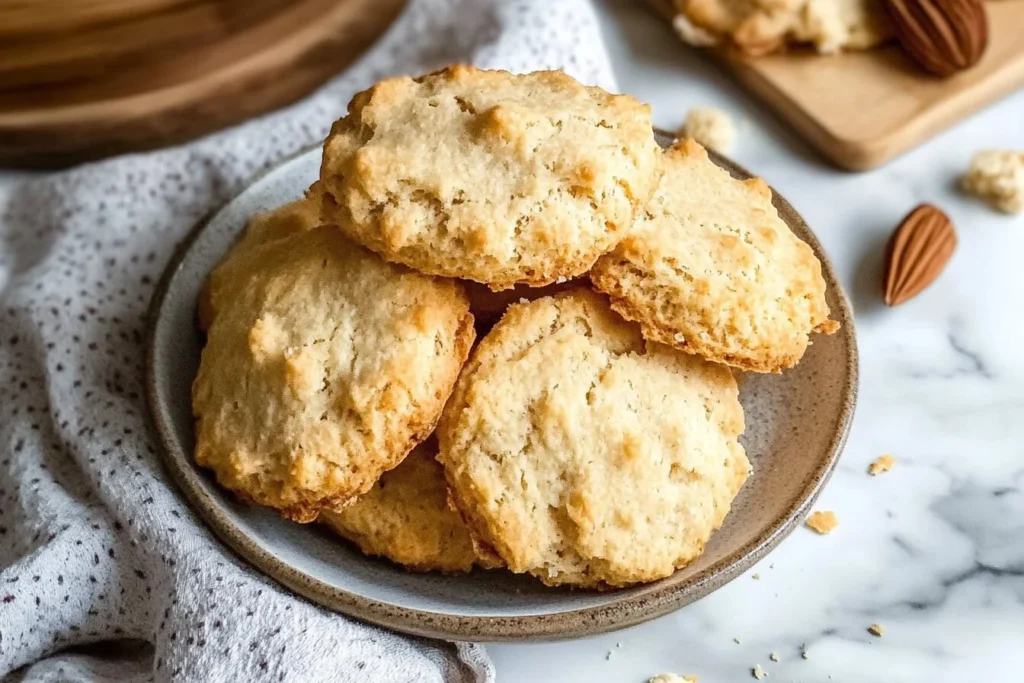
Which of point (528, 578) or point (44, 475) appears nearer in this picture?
point (528, 578)

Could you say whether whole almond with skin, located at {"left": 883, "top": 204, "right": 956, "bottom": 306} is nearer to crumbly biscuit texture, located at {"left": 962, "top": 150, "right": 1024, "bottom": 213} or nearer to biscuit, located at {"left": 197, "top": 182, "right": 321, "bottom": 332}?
crumbly biscuit texture, located at {"left": 962, "top": 150, "right": 1024, "bottom": 213}

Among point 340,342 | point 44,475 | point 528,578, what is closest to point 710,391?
point 528,578

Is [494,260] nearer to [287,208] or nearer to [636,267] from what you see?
[636,267]

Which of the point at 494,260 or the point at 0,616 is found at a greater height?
the point at 494,260

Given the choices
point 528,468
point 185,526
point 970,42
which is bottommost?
point 185,526

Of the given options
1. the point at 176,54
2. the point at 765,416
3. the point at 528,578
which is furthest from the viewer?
the point at 176,54

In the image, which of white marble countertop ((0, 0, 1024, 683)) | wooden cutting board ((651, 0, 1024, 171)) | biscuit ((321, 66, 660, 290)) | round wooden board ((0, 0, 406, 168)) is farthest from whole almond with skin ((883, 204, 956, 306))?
round wooden board ((0, 0, 406, 168))
